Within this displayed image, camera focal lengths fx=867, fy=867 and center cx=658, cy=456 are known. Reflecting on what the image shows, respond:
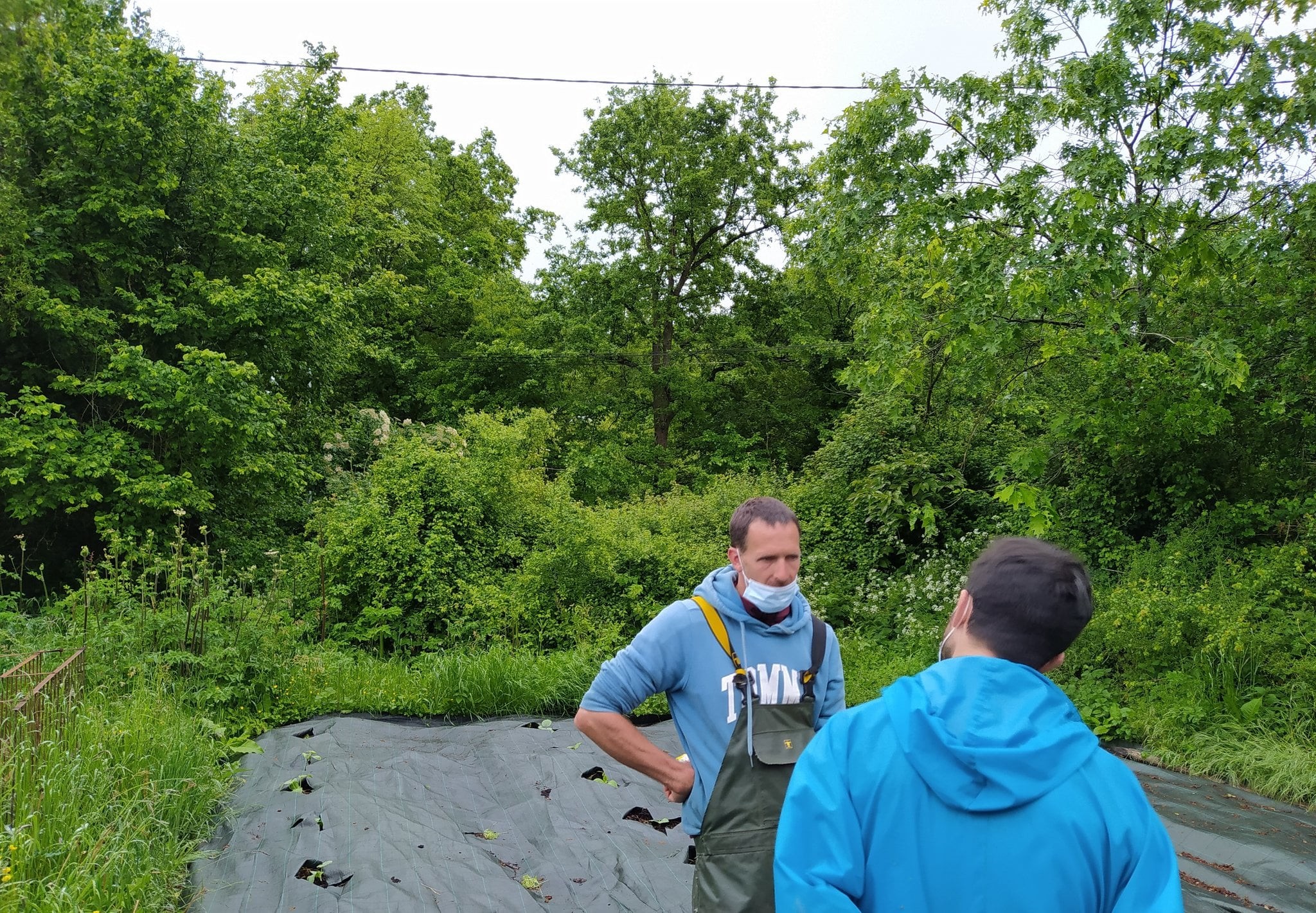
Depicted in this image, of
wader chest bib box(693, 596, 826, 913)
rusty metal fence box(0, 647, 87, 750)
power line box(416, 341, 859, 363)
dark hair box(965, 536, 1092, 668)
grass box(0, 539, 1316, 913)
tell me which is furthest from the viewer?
power line box(416, 341, 859, 363)

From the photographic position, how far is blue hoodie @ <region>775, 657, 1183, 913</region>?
4.13 ft

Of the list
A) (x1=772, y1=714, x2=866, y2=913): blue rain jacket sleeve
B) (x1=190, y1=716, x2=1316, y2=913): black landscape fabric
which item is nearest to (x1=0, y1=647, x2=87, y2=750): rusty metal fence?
(x1=190, y1=716, x2=1316, y2=913): black landscape fabric

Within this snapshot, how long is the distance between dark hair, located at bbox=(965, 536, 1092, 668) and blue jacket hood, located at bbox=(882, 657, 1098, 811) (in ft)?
0.15

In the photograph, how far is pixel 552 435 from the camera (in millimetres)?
17094

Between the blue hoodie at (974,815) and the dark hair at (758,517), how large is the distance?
3.24 feet

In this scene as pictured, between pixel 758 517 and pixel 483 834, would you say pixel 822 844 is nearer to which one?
pixel 758 517

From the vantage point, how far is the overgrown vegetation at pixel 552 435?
675 cm

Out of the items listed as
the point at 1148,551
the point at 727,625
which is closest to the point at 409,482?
the point at 1148,551

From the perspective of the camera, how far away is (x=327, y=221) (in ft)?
51.7

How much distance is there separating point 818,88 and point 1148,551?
7974 millimetres

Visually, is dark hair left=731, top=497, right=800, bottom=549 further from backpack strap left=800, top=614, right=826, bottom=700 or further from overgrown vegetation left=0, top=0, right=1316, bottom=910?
overgrown vegetation left=0, top=0, right=1316, bottom=910

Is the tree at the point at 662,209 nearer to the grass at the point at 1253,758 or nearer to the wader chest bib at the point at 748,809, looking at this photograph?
the grass at the point at 1253,758

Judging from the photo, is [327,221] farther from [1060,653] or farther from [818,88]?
[1060,653]

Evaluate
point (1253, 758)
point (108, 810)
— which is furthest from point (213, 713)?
point (1253, 758)
